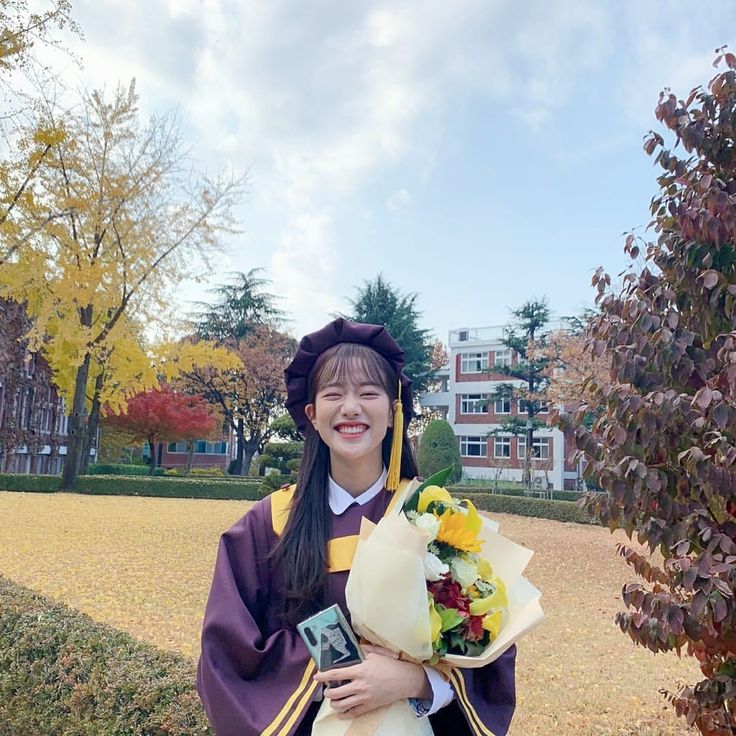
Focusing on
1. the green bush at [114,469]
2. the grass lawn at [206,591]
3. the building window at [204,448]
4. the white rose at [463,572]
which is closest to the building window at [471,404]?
the building window at [204,448]

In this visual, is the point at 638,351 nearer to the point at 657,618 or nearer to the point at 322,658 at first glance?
the point at 657,618

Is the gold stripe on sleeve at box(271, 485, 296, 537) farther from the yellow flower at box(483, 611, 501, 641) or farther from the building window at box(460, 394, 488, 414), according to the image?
the building window at box(460, 394, 488, 414)

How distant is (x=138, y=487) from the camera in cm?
1678

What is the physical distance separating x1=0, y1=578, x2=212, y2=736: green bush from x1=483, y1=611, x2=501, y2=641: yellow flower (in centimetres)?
134

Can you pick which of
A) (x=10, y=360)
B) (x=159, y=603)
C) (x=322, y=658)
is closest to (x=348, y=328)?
(x=322, y=658)

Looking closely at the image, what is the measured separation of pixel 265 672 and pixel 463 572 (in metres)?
0.50

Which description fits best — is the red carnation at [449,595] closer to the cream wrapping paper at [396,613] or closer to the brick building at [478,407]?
the cream wrapping paper at [396,613]

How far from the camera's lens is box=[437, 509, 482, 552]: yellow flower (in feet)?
4.63

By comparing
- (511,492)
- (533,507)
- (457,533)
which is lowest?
(533,507)

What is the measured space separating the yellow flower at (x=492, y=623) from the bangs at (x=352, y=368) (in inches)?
23.6

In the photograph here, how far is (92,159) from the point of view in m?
15.9

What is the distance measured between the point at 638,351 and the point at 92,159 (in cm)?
1592

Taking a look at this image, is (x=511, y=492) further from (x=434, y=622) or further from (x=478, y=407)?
(x=434, y=622)

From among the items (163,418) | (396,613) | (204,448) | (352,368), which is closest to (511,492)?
(163,418)
